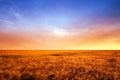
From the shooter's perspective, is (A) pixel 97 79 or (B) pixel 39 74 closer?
(A) pixel 97 79

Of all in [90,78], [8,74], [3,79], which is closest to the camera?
[3,79]

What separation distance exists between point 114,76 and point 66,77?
3.12m

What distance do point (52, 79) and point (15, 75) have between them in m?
2.48

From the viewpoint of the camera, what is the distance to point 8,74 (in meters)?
10.1

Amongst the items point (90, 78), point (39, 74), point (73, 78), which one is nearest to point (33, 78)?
point (39, 74)

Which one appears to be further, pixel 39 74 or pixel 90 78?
pixel 39 74

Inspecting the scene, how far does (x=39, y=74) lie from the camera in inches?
402

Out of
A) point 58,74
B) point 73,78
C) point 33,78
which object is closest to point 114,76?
point 73,78

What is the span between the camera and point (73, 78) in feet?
31.0

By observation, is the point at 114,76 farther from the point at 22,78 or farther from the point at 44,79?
the point at 22,78

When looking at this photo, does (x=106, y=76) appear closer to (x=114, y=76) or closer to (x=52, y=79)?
(x=114, y=76)

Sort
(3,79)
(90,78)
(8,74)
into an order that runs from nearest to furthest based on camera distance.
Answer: (3,79), (90,78), (8,74)

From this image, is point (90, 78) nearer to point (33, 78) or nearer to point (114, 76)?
point (114, 76)

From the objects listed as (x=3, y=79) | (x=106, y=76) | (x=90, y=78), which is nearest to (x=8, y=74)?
(x=3, y=79)
